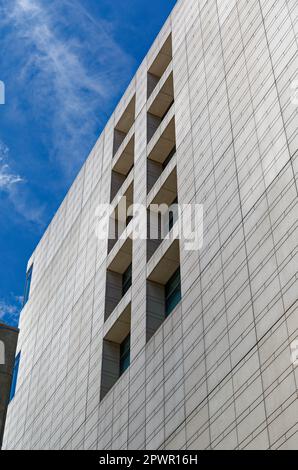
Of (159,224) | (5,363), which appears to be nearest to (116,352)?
(159,224)

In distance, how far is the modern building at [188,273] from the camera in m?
25.0

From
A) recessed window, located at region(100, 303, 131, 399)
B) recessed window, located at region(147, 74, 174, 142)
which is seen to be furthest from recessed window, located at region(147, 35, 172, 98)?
recessed window, located at region(100, 303, 131, 399)

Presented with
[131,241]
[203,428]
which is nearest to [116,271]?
[131,241]

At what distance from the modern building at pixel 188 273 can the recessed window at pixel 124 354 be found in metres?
0.11

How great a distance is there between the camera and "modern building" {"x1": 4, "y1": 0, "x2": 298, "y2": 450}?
25.0 metres

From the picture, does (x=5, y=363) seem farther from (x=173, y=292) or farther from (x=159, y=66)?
(x=159, y=66)

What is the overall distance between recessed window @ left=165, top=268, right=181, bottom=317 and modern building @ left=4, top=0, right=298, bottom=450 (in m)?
0.09

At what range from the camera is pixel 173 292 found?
35438 mm

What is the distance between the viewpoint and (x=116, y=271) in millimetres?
42062

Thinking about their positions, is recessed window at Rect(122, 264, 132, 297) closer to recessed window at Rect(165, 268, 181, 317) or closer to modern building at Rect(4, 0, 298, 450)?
modern building at Rect(4, 0, 298, 450)

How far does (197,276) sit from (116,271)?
Answer: 12.1m

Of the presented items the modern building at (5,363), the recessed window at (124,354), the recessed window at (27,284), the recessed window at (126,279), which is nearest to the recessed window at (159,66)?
the recessed window at (126,279)

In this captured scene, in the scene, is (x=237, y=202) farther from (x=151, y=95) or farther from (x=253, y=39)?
(x=151, y=95)

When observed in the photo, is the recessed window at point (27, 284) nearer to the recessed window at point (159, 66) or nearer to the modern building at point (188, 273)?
the modern building at point (188, 273)
